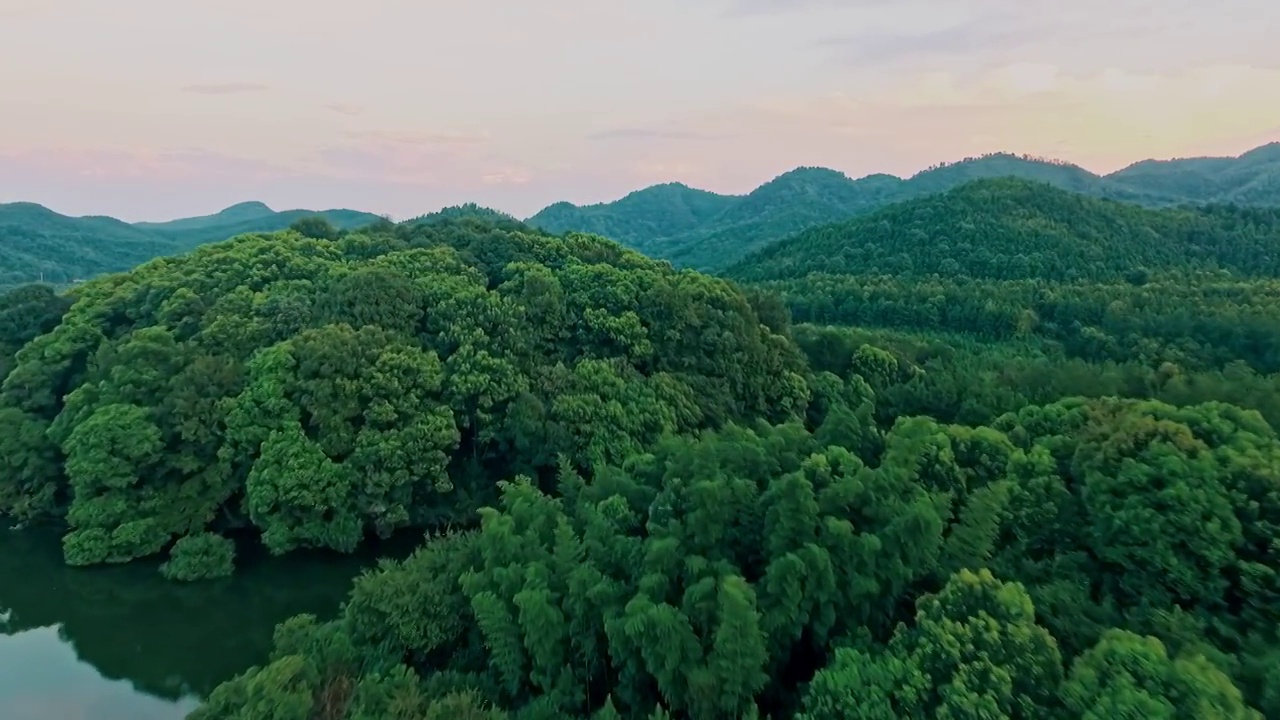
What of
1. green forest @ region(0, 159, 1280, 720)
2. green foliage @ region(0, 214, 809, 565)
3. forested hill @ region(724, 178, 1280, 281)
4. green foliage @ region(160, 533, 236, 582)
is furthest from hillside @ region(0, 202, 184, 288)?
forested hill @ region(724, 178, 1280, 281)

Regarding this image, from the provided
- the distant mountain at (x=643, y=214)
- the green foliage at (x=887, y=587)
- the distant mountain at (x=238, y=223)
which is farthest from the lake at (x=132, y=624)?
the distant mountain at (x=643, y=214)

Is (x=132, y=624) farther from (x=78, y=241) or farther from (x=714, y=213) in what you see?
(x=714, y=213)

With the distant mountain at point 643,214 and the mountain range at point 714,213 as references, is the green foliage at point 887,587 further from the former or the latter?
the distant mountain at point 643,214

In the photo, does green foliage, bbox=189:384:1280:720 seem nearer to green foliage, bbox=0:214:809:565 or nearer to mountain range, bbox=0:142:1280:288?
green foliage, bbox=0:214:809:565

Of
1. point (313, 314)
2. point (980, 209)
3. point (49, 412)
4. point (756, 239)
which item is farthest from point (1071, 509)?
point (756, 239)

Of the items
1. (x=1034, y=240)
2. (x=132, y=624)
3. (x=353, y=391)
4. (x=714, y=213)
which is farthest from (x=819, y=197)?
(x=132, y=624)

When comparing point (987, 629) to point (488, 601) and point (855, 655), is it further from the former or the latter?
point (488, 601)
